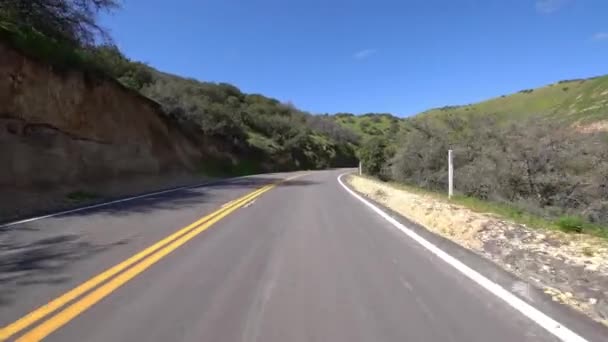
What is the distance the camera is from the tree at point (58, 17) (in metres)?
20.7

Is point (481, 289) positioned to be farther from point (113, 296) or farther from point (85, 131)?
point (85, 131)

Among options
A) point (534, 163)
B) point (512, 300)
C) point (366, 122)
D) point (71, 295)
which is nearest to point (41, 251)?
point (71, 295)

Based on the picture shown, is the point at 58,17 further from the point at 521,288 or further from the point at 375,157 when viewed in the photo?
the point at 375,157

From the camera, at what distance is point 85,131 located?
84.3 feet

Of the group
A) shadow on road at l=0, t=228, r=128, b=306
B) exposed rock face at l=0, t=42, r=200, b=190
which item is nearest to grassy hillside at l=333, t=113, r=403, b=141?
exposed rock face at l=0, t=42, r=200, b=190

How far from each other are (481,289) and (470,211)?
20.9ft

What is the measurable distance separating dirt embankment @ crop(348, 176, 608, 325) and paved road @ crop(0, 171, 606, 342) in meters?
0.79

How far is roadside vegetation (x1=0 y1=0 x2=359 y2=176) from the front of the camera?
21.9m

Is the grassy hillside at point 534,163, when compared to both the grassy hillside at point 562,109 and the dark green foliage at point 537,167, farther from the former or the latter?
the grassy hillside at point 562,109

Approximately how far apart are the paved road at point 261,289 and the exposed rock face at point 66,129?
11.2m

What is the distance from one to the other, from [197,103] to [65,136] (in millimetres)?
25611

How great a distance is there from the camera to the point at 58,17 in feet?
72.0

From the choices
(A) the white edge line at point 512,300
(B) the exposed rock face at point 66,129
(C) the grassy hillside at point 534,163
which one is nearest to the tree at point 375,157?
(C) the grassy hillside at point 534,163

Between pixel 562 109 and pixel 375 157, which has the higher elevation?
pixel 562 109
